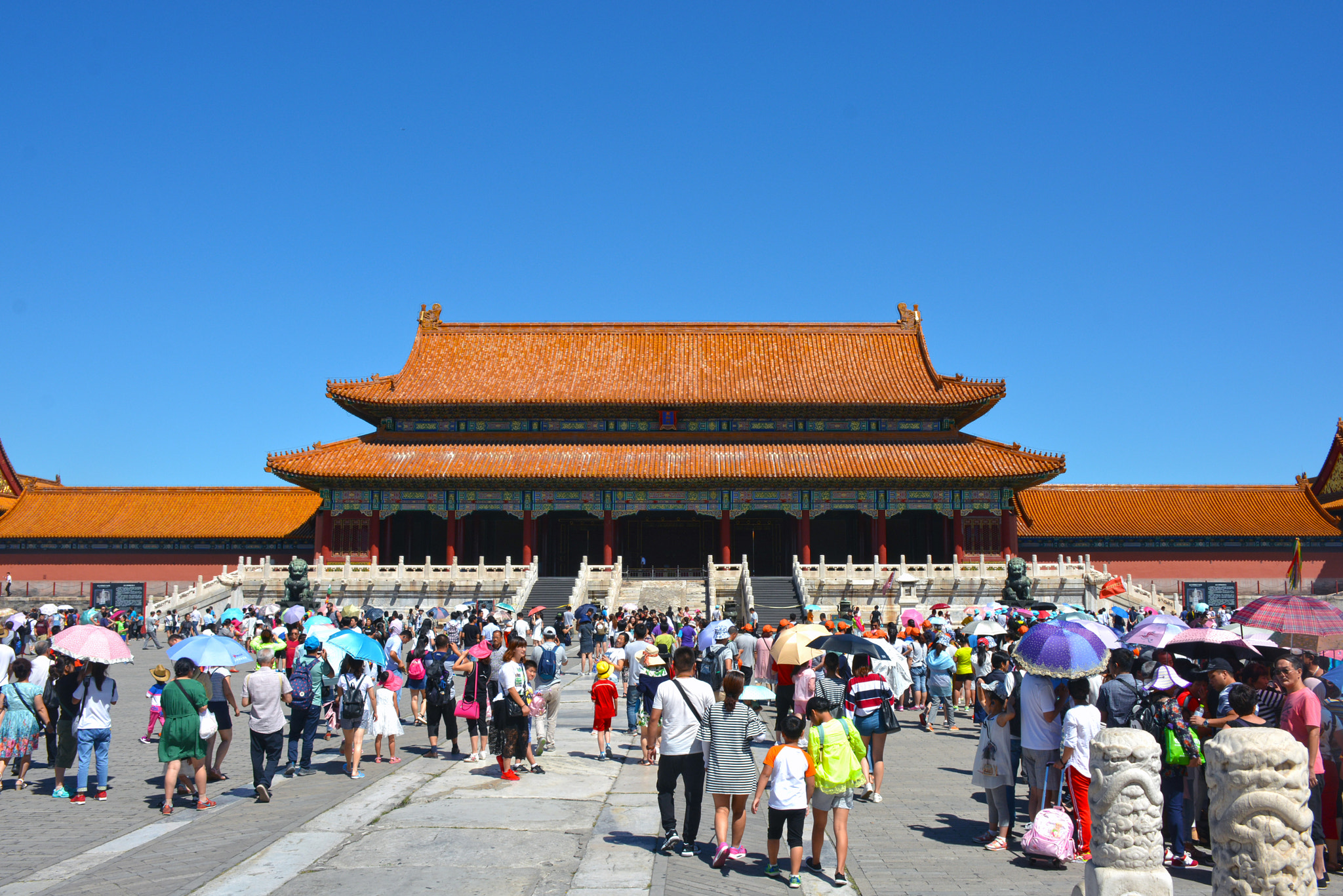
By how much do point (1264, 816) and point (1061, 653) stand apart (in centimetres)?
266

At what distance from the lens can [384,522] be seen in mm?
42719

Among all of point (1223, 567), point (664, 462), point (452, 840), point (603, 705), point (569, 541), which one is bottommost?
point (452, 840)

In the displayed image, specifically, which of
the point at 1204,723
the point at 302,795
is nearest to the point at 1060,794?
the point at 1204,723

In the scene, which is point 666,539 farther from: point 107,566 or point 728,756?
point 728,756

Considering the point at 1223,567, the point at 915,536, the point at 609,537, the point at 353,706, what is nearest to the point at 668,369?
the point at 609,537

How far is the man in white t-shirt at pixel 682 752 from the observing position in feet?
29.0

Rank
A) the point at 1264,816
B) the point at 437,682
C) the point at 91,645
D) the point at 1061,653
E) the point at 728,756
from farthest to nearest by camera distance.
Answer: the point at 437,682, the point at 91,645, the point at 1061,653, the point at 728,756, the point at 1264,816

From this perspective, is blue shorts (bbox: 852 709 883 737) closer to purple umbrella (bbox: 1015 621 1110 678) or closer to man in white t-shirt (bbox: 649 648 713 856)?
purple umbrella (bbox: 1015 621 1110 678)

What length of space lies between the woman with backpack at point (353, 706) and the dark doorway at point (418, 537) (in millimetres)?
31698

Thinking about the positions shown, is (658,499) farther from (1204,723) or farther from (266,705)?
(1204,723)

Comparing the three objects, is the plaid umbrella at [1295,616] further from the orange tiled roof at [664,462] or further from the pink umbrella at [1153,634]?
the orange tiled roof at [664,462]

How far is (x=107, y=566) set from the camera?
146 feet

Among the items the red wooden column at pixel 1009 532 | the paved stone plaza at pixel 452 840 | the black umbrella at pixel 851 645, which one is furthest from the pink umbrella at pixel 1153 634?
the red wooden column at pixel 1009 532

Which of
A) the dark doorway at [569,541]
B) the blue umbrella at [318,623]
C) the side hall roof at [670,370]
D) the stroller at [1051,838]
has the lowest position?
the stroller at [1051,838]
